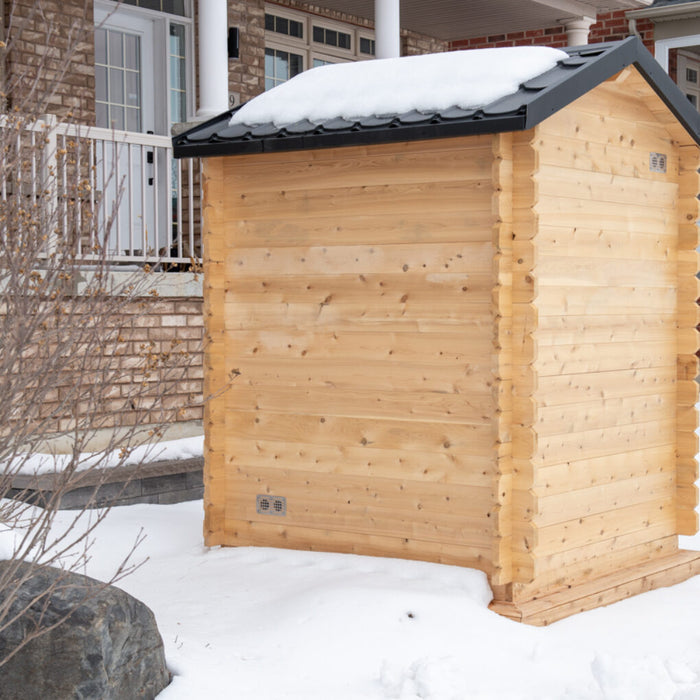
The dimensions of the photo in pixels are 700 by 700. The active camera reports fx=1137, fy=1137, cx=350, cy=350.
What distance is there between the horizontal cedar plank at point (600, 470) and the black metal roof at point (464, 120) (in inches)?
67.5

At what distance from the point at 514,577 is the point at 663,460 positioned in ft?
5.25

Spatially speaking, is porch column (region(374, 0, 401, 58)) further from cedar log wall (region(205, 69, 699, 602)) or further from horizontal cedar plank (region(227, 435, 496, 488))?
horizontal cedar plank (region(227, 435, 496, 488))

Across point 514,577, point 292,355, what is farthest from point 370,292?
point 514,577

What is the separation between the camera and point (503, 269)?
5461 millimetres

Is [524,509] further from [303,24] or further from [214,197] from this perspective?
[303,24]

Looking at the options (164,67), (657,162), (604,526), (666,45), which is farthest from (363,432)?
(666,45)

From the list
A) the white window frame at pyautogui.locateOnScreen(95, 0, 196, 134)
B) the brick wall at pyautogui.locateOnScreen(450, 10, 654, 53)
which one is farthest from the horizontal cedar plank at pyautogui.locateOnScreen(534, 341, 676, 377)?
the brick wall at pyautogui.locateOnScreen(450, 10, 654, 53)

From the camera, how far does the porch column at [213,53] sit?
32.8 ft

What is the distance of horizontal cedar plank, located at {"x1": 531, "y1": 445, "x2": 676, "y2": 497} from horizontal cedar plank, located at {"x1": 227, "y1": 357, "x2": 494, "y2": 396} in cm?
55

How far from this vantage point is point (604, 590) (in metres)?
5.98

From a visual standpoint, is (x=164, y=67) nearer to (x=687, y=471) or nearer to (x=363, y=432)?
(x=363, y=432)

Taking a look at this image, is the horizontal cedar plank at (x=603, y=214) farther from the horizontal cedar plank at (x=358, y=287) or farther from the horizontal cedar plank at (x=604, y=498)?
the horizontal cedar plank at (x=604, y=498)

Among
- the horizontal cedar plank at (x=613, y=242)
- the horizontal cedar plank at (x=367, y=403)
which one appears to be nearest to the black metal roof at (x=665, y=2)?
the horizontal cedar plank at (x=613, y=242)

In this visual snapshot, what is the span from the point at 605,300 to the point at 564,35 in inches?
391
